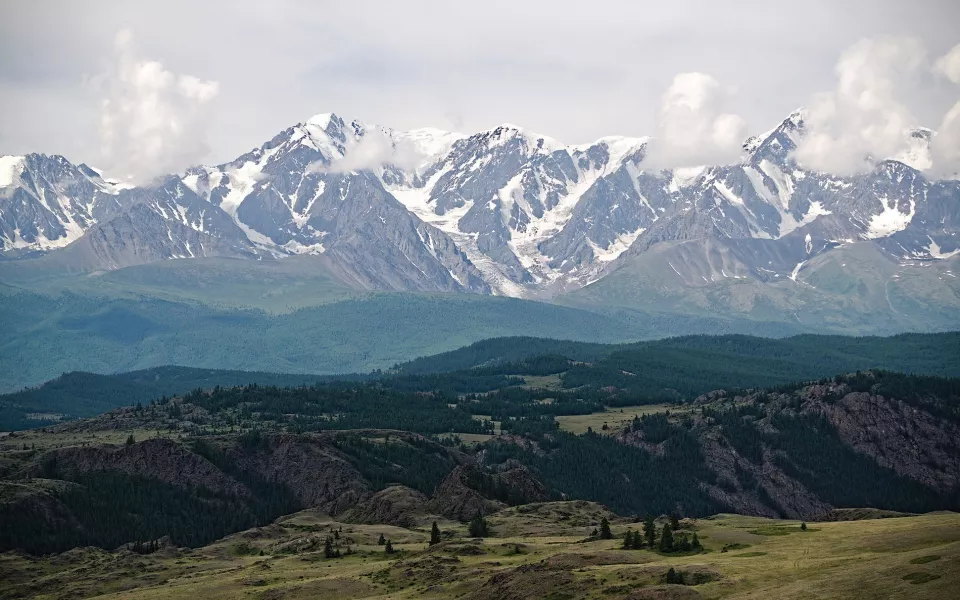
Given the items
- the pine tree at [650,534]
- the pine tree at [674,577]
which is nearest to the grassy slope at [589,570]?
the pine tree at [674,577]

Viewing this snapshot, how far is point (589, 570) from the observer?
148 m

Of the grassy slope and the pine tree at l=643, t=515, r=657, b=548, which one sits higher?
the pine tree at l=643, t=515, r=657, b=548

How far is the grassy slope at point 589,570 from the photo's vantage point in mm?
123062

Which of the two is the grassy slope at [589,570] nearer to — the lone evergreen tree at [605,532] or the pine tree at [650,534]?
the lone evergreen tree at [605,532]

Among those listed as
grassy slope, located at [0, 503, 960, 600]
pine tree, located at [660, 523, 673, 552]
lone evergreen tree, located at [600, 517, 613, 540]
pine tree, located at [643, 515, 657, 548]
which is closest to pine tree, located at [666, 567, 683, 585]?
grassy slope, located at [0, 503, 960, 600]

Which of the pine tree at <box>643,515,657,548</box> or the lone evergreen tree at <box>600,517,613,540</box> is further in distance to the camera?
the lone evergreen tree at <box>600,517,613,540</box>

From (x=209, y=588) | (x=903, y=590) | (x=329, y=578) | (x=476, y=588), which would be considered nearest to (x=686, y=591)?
(x=903, y=590)

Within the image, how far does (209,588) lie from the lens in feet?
570

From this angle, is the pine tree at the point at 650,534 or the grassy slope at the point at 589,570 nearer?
the grassy slope at the point at 589,570

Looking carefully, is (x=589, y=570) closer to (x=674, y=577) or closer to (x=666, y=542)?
(x=674, y=577)

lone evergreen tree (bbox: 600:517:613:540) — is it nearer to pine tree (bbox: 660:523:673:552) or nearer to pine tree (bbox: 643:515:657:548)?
pine tree (bbox: 643:515:657:548)

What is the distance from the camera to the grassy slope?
123 metres

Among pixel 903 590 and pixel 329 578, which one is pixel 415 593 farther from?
pixel 903 590

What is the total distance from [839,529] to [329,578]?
62.8m
